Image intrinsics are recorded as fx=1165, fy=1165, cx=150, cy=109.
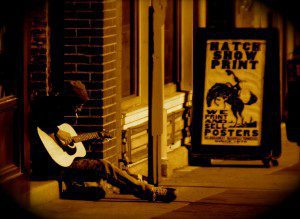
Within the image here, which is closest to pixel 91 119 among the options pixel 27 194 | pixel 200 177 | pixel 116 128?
pixel 116 128

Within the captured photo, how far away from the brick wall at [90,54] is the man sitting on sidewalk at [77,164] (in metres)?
0.75

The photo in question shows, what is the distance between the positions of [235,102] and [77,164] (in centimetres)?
384

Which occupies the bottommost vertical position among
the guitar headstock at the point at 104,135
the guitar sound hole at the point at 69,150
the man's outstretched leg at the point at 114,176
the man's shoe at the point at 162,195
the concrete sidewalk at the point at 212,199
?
the concrete sidewalk at the point at 212,199

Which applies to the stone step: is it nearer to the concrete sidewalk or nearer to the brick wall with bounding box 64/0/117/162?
the concrete sidewalk

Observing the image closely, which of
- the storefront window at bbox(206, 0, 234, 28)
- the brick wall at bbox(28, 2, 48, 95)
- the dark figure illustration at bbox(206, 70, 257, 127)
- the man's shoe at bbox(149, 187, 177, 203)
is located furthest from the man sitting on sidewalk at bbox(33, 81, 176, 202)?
the storefront window at bbox(206, 0, 234, 28)

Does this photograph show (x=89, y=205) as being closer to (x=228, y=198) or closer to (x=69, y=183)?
(x=69, y=183)

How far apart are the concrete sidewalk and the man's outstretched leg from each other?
4.4 inches

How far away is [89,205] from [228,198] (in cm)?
169

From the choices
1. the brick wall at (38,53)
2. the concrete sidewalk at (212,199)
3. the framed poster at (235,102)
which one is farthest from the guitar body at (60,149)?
the framed poster at (235,102)

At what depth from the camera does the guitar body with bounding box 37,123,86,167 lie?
12273 millimetres

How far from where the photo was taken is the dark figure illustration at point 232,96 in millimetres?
15812

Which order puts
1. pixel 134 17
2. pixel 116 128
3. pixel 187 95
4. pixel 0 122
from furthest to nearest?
1. pixel 187 95
2. pixel 134 17
3. pixel 116 128
4. pixel 0 122

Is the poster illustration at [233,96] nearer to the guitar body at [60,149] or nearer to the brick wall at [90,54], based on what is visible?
the brick wall at [90,54]

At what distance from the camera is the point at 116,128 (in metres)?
13.9
